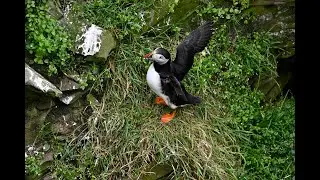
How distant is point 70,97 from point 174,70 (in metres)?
0.80

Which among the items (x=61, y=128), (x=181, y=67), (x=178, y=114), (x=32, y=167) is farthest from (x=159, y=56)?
(x=32, y=167)

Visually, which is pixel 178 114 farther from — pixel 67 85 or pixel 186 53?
pixel 67 85

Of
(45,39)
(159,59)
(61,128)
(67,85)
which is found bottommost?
(61,128)

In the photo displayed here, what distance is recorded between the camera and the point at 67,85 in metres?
3.83

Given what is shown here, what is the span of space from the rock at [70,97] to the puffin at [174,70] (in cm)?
54

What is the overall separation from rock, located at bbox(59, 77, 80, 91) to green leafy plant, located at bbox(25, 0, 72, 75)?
11 centimetres

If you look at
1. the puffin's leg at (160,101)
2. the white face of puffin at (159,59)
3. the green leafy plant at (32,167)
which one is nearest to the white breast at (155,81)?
the white face of puffin at (159,59)

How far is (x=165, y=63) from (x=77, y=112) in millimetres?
806

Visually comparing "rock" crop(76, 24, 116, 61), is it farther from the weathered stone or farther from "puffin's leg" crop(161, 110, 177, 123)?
"puffin's leg" crop(161, 110, 177, 123)

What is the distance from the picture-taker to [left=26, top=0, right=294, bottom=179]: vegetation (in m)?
3.83

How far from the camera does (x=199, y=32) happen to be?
158 inches

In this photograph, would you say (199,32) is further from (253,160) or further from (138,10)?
(253,160)

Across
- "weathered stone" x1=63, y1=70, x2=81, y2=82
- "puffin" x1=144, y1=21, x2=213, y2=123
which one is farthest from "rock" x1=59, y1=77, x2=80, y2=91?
"puffin" x1=144, y1=21, x2=213, y2=123
